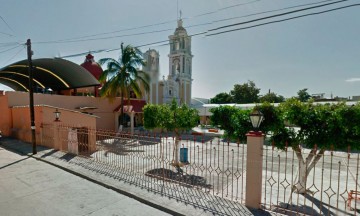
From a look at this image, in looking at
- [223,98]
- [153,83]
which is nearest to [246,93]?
[223,98]

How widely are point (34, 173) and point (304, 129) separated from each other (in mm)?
8782

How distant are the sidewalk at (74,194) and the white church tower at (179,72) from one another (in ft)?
105

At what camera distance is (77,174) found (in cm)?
737

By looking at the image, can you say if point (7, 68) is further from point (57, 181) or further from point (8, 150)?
point (57, 181)

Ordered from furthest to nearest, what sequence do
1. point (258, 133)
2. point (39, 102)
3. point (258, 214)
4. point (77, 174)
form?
point (39, 102), point (77, 174), point (258, 133), point (258, 214)

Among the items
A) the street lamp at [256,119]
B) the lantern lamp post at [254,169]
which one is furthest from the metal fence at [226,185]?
the street lamp at [256,119]

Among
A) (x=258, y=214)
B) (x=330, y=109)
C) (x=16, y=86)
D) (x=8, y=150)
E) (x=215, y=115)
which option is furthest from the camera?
(x=16, y=86)

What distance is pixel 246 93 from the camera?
50.0 m

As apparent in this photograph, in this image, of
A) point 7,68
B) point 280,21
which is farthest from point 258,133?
point 7,68

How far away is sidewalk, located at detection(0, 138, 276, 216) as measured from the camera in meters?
4.88

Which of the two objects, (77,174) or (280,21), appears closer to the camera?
(280,21)

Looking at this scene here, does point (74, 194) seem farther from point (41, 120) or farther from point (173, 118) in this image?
point (41, 120)

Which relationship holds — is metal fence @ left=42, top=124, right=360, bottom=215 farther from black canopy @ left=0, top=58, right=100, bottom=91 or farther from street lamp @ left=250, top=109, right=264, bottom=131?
black canopy @ left=0, top=58, right=100, bottom=91

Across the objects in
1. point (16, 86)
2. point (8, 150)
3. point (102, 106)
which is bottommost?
point (8, 150)
